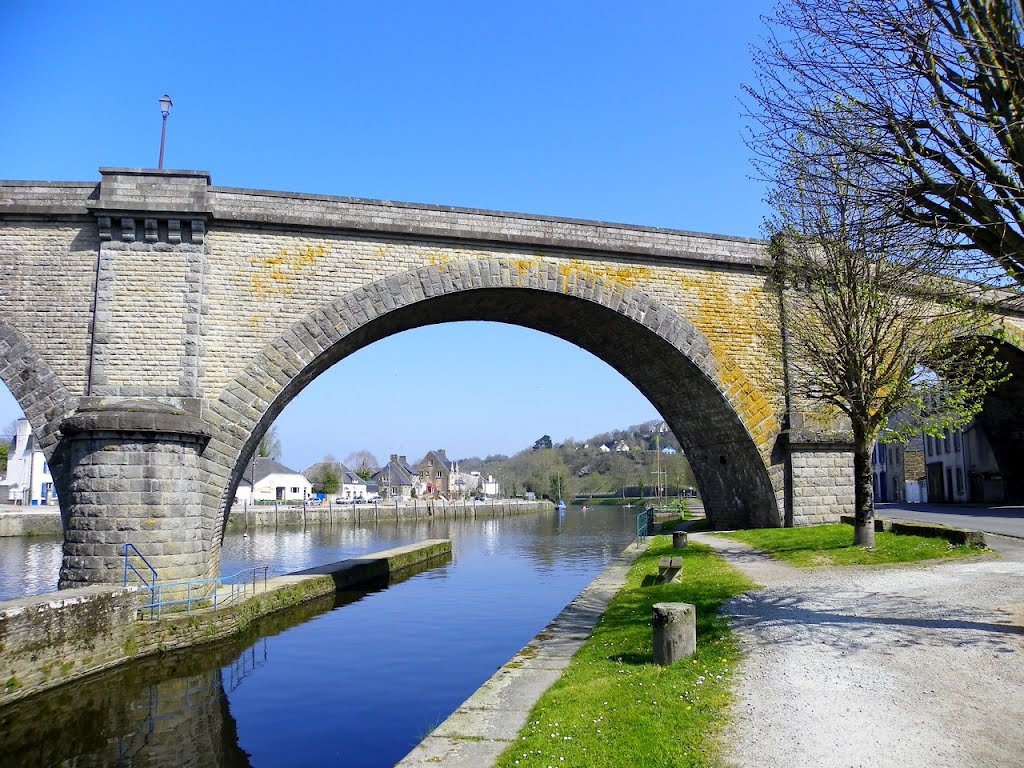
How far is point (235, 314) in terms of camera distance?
15.8 meters

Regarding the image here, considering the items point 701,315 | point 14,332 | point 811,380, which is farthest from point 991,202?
point 14,332

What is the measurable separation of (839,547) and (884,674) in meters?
9.32

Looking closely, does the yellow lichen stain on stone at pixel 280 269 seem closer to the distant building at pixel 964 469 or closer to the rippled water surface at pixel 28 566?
the rippled water surface at pixel 28 566

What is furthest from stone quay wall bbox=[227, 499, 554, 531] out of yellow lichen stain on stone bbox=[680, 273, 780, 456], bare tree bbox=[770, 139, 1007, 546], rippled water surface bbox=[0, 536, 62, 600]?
bare tree bbox=[770, 139, 1007, 546]

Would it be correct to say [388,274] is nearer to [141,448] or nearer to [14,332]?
[141,448]

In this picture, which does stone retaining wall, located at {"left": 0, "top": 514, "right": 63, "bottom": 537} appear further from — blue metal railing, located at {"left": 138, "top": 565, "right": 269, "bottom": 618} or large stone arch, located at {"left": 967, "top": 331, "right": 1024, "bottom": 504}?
large stone arch, located at {"left": 967, "top": 331, "right": 1024, "bottom": 504}

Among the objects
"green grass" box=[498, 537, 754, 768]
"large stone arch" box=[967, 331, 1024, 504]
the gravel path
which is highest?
"large stone arch" box=[967, 331, 1024, 504]

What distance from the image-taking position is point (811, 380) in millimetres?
16188

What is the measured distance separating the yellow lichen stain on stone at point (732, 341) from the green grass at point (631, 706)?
35.1 ft

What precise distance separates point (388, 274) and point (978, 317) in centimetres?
1198

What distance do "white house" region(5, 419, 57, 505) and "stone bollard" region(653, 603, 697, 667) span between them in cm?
6522

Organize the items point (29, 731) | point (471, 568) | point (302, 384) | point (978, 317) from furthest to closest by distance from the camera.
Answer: point (471, 568) → point (302, 384) → point (978, 317) → point (29, 731)

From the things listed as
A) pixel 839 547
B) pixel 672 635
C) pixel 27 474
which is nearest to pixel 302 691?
pixel 672 635

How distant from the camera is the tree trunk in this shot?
1500cm
